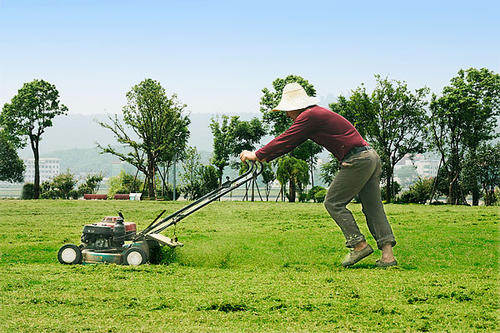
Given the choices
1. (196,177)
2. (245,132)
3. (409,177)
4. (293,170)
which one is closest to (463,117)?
(293,170)

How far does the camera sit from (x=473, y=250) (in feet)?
19.0

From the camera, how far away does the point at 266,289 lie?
157 inches

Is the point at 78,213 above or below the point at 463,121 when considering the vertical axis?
below

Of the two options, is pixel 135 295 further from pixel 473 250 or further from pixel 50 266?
pixel 473 250

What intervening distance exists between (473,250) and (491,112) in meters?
28.6

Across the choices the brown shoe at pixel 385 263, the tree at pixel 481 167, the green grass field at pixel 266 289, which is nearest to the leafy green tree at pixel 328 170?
the tree at pixel 481 167

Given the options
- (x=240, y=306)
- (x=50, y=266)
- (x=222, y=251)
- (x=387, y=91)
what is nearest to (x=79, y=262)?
(x=50, y=266)

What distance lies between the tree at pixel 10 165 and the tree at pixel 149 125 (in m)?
9.11

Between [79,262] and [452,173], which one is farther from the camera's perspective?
[452,173]

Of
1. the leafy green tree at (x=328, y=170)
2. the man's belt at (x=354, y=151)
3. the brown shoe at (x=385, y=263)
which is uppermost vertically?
the leafy green tree at (x=328, y=170)

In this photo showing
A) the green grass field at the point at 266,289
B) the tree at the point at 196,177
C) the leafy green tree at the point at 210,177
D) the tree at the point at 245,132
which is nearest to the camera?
the green grass field at the point at 266,289

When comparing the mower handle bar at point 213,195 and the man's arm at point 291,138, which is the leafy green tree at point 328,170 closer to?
the mower handle bar at point 213,195

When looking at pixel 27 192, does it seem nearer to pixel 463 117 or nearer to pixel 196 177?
pixel 196 177

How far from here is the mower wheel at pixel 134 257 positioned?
547 centimetres
